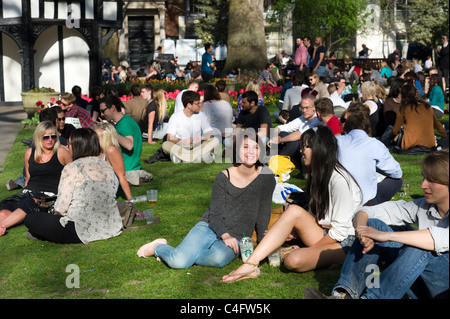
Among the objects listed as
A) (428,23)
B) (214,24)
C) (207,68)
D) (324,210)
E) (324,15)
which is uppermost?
(324,15)

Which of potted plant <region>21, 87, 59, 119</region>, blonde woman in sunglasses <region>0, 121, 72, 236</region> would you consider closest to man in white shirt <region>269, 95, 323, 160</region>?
blonde woman in sunglasses <region>0, 121, 72, 236</region>

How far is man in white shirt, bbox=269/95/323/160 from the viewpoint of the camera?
1006cm

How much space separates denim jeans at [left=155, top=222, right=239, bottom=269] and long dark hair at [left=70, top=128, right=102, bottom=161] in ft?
5.42

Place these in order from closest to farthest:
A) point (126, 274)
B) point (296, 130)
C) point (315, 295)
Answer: point (315, 295) < point (126, 274) < point (296, 130)

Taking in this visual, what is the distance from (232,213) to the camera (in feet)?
19.5

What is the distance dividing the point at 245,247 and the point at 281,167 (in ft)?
13.5

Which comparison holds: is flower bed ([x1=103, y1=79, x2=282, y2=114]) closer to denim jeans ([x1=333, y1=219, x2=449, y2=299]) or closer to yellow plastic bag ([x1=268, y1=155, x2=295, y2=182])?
yellow plastic bag ([x1=268, y1=155, x2=295, y2=182])

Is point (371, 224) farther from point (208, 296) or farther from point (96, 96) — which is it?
point (96, 96)

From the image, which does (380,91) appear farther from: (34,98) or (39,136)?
(34,98)

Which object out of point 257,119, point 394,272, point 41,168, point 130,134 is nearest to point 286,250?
point 394,272

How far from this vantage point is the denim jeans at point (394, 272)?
4.46 meters

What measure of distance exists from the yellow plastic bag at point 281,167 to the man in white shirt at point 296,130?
552mm

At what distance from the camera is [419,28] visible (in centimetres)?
4106

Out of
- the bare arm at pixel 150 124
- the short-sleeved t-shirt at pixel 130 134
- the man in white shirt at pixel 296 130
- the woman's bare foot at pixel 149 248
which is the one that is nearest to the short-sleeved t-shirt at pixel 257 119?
the man in white shirt at pixel 296 130
